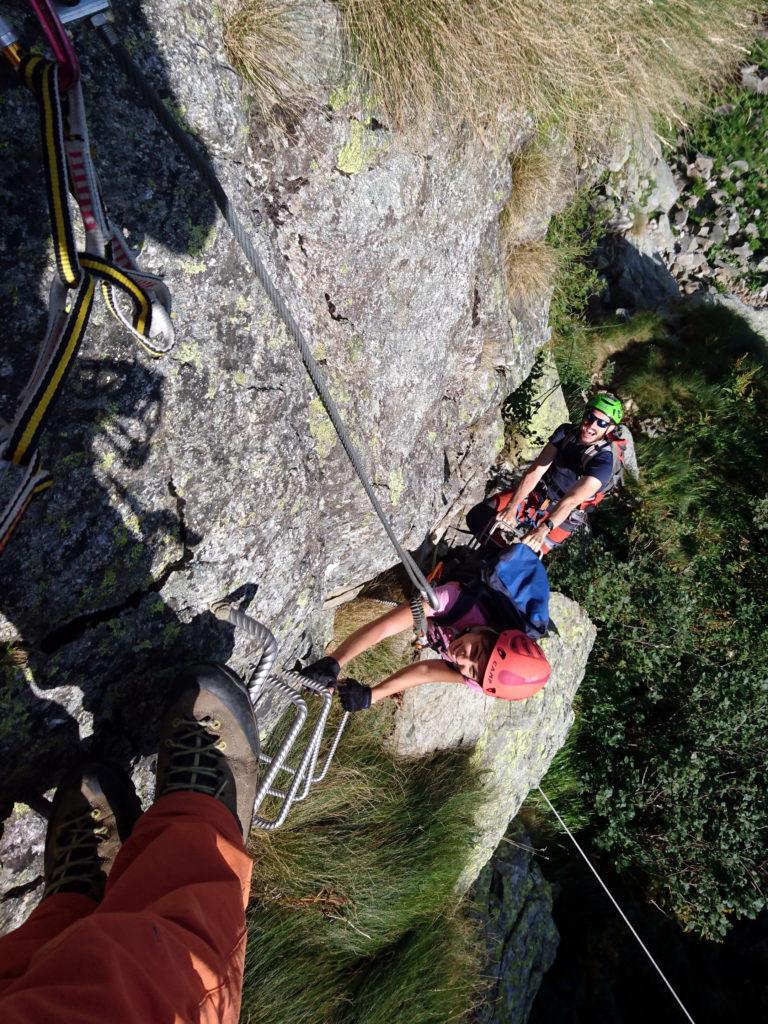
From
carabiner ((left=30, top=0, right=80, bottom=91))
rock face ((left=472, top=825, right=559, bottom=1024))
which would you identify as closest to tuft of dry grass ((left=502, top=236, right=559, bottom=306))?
carabiner ((left=30, top=0, right=80, bottom=91))

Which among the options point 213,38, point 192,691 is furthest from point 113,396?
point 213,38

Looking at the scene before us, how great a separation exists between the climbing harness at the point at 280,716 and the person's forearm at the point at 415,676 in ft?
0.94

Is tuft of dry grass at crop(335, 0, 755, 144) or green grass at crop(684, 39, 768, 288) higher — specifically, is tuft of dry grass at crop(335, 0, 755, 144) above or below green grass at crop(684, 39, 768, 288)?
below

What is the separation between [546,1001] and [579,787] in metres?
1.96

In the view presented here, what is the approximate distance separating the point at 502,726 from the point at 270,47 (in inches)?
188

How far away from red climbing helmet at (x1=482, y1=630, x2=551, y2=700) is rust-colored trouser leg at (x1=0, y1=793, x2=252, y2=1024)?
1647mm

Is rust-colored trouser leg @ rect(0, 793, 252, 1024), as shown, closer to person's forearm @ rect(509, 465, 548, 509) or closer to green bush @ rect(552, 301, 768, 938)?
person's forearm @ rect(509, 465, 548, 509)

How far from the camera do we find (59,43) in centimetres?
160

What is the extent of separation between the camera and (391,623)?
393 centimetres

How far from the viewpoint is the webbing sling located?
1551 millimetres

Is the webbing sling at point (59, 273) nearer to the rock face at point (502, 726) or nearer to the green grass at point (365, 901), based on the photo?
the green grass at point (365, 901)

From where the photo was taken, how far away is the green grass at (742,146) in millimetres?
7152

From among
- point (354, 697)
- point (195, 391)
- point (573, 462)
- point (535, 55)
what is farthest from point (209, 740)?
point (535, 55)

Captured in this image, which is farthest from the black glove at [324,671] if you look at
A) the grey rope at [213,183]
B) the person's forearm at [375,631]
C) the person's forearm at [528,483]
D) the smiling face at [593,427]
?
the smiling face at [593,427]
